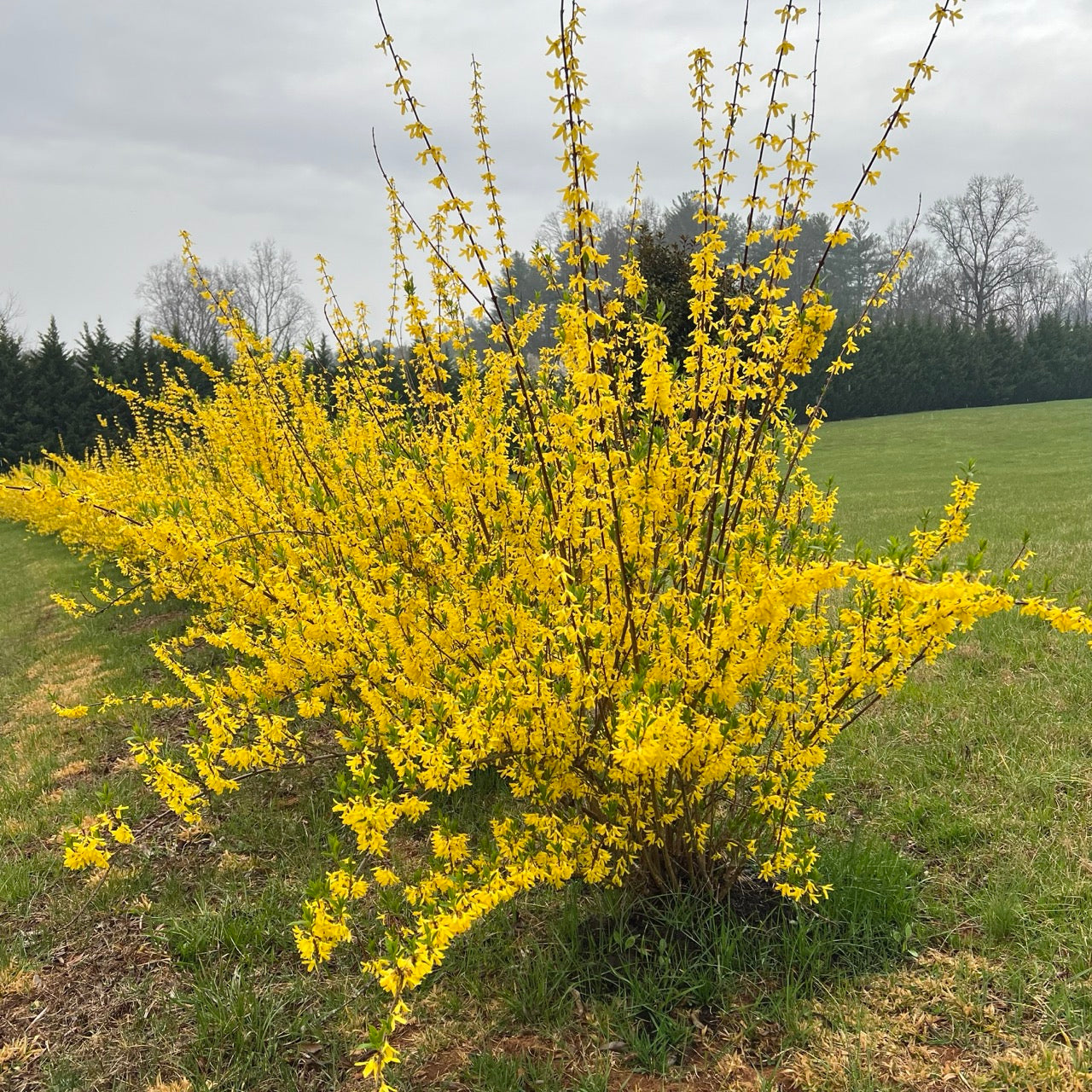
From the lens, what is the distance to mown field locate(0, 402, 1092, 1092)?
2.20 m

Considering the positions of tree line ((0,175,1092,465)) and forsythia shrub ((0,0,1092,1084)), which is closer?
forsythia shrub ((0,0,1092,1084))

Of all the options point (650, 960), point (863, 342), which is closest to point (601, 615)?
point (650, 960)

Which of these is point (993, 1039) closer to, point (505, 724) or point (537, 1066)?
point (537, 1066)

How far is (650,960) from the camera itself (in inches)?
99.2

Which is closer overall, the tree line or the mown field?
the mown field

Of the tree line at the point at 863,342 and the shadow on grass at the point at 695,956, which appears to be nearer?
the shadow on grass at the point at 695,956

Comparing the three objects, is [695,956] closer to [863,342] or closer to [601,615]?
[601,615]

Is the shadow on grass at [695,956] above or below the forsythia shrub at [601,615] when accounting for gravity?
below

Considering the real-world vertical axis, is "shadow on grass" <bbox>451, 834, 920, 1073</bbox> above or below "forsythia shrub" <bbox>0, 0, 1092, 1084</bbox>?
below

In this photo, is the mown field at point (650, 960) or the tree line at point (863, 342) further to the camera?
the tree line at point (863, 342)

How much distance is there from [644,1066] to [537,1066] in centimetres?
32

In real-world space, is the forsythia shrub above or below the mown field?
above

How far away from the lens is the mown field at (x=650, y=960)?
7.23ft

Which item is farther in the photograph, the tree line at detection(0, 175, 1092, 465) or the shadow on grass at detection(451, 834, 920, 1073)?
the tree line at detection(0, 175, 1092, 465)
